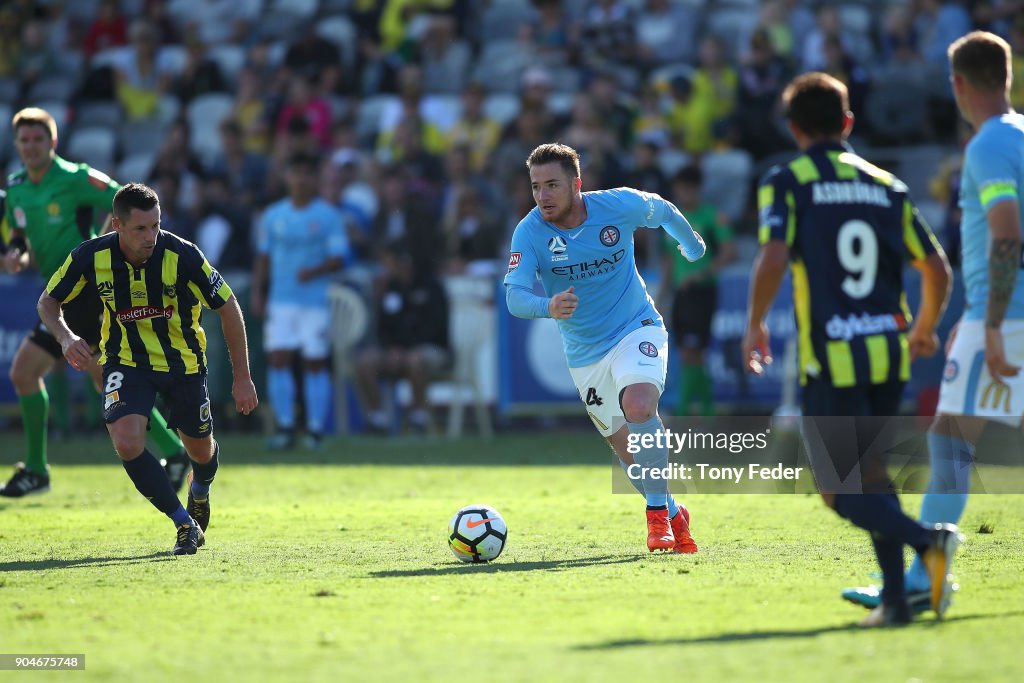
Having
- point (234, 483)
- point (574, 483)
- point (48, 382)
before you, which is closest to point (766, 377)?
point (574, 483)

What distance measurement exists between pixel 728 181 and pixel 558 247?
1034cm

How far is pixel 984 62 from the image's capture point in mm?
6074

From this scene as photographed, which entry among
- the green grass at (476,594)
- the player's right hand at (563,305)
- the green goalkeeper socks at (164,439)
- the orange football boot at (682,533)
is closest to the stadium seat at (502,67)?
the green grass at (476,594)

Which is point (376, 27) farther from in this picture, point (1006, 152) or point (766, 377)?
point (1006, 152)

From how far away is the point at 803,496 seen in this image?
427 inches

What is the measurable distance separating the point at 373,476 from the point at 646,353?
5.11m

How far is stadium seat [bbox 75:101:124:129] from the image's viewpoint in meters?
21.7

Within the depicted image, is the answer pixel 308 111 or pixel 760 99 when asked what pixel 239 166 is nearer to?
pixel 308 111

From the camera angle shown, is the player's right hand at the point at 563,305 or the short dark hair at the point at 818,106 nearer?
the short dark hair at the point at 818,106

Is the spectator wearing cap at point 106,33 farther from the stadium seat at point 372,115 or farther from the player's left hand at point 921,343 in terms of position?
the player's left hand at point 921,343

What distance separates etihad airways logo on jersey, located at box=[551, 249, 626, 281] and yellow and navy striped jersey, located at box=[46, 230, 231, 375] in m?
1.89

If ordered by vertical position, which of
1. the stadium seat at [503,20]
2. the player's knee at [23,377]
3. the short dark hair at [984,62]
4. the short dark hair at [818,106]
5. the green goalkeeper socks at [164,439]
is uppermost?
the stadium seat at [503,20]

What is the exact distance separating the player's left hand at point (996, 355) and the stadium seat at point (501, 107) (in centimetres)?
1425

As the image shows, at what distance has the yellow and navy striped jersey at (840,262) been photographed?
5.88 m
